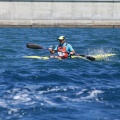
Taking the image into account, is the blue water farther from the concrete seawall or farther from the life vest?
the concrete seawall

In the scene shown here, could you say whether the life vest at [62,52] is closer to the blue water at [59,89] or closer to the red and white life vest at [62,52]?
the red and white life vest at [62,52]

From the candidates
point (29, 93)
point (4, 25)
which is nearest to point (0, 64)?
point (29, 93)

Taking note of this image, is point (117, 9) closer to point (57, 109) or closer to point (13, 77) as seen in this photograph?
point (13, 77)

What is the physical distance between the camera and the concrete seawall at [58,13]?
53188mm

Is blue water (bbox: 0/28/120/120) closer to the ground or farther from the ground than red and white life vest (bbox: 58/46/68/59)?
closer to the ground

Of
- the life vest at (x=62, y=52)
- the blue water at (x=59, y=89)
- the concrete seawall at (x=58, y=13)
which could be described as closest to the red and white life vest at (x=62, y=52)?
the life vest at (x=62, y=52)

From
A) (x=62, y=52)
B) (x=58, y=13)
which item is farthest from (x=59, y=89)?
(x=58, y=13)

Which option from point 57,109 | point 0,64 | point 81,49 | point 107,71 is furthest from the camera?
point 81,49

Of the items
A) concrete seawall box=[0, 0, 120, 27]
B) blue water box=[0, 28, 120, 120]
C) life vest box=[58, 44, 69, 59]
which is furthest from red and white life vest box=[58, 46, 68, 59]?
concrete seawall box=[0, 0, 120, 27]

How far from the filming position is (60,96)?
11961mm

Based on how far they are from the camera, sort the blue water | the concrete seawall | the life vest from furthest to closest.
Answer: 1. the concrete seawall
2. the life vest
3. the blue water

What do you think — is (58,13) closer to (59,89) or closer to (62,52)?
(62,52)

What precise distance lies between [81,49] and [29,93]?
1377 centimetres

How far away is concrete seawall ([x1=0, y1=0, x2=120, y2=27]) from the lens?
53188 mm
